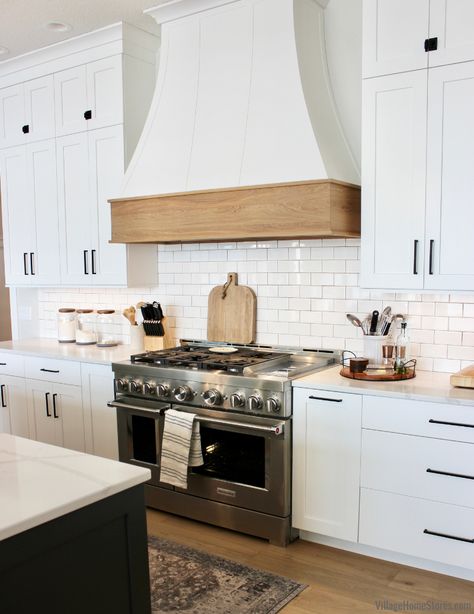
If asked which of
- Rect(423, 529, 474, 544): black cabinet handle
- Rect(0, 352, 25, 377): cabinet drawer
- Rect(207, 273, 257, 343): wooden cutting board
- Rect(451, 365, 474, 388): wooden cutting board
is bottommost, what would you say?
Rect(423, 529, 474, 544): black cabinet handle

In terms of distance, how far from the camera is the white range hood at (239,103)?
11.0 ft

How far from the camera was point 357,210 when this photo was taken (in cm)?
347

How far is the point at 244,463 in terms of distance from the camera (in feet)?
11.3

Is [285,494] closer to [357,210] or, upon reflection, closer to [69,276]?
[357,210]

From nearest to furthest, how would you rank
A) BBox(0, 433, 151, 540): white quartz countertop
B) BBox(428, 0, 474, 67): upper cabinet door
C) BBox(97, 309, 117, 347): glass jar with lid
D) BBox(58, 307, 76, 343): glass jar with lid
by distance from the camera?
BBox(0, 433, 151, 540): white quartz countertop → BBox(428, 0, 474, 67): upper cabinet door → BBox(97, 309, 117, 347): glass jar with lid → BBox(58, 307, 76, 343): glass jar with lid

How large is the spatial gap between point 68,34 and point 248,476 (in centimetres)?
327

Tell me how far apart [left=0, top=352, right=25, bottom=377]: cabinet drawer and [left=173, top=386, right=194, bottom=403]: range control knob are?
164cm

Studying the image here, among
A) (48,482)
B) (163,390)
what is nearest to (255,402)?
(163,390)

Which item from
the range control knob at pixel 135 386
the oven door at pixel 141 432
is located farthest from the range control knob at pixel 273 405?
the range control knob at pixel 135 386

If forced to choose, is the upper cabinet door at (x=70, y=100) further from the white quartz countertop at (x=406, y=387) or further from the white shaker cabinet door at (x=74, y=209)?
the white quartz countertop at (x=406, y=387)

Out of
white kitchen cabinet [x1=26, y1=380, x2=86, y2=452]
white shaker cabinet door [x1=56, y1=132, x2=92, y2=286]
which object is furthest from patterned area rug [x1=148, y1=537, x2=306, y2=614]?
white shaker cabinet door [x1=56, y1=132, x2=92, y2=286]

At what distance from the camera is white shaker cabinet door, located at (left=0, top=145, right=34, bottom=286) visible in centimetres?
490

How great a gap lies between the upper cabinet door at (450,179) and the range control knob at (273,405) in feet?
3.34

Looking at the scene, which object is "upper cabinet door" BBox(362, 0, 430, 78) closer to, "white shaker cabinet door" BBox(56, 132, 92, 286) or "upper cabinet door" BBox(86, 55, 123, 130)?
Result: "upper cabinet door" BBox(86, 55, 123, 130)
